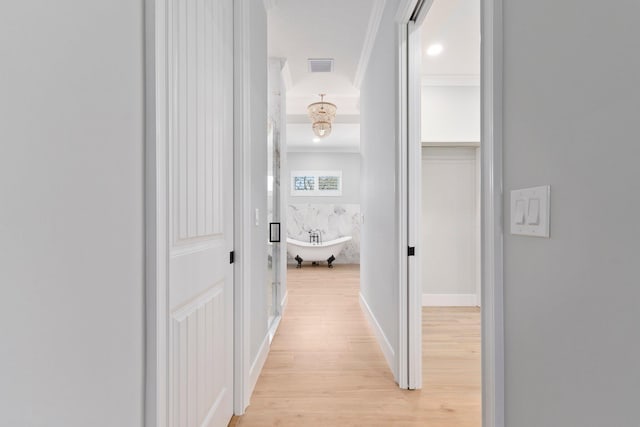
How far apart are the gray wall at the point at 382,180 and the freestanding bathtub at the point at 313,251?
10.9 feet

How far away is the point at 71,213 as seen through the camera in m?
0.65

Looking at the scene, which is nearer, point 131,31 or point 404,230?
point 131,31

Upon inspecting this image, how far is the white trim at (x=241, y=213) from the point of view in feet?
6.08

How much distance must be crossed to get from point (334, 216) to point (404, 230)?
19.8 ft

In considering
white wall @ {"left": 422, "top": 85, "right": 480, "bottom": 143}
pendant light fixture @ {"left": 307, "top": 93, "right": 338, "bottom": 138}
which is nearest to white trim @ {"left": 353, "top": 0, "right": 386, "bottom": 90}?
pendant light fixture @ {"left": 307, "top": 93, "right": 338, "bottom": 138}

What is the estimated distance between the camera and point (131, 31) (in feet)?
2.80

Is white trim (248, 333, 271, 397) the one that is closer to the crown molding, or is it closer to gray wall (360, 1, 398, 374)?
gray wall (360, 1, 398, 374)

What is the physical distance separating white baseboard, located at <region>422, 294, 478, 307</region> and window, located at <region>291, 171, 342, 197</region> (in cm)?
455
